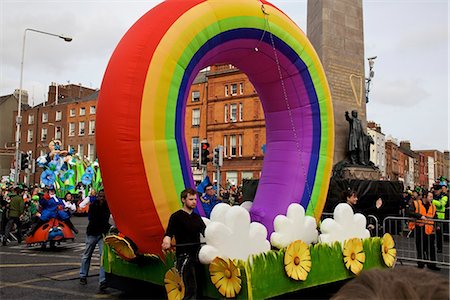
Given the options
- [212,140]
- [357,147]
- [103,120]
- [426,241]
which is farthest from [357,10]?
[212,140]

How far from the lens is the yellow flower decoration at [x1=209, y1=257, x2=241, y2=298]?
4.88 m

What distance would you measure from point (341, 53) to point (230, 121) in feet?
82.2

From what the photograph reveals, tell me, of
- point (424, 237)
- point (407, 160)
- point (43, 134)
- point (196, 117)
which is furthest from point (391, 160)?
point (424, 237)

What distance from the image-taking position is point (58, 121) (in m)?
53.5

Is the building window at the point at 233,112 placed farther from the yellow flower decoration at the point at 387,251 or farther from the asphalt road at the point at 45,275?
the yellow flower decoration at the point at 387,251

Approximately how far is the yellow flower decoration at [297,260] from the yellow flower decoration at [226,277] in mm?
928

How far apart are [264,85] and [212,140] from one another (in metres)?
33.2

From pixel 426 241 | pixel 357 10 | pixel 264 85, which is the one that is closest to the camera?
pixel 264 85

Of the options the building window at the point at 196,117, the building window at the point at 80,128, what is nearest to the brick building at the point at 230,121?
the building window at the point at 196,117

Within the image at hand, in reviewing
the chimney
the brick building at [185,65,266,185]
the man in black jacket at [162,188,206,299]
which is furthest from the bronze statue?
the chimney

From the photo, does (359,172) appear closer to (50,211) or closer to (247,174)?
(50,211)

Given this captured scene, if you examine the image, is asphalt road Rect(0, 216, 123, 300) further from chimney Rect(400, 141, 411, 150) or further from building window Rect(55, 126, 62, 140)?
chimney Rect(400, 141, 411, 150)

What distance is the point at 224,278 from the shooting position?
4930 mm

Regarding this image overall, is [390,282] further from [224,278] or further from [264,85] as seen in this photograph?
[264,85]
